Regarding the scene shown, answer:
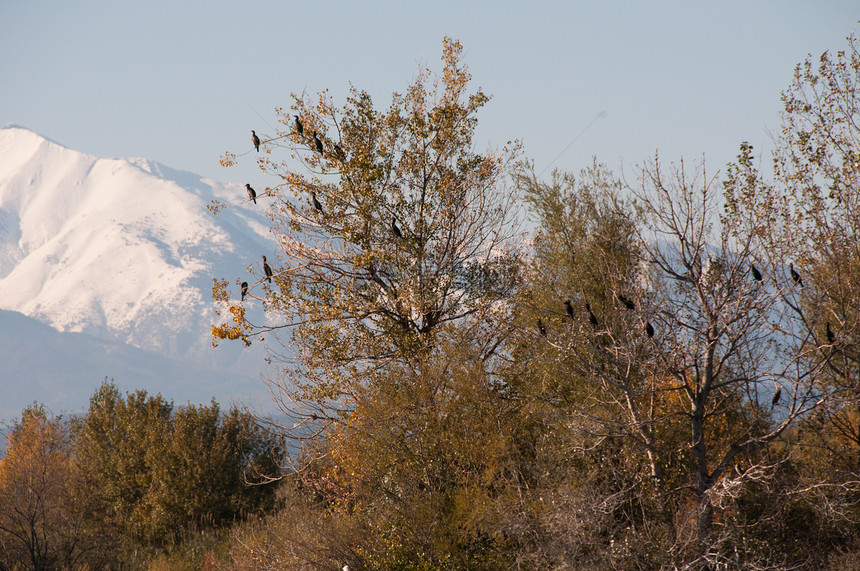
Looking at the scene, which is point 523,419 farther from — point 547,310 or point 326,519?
point 326,519

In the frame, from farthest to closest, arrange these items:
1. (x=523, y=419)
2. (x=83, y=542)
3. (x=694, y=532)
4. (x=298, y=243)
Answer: (x=83, y=542) < (x=298, y=243) < (x=523, y=419) < (x=694, y=532)

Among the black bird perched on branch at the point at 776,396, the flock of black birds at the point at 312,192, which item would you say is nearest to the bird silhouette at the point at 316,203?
the flock of black birds at the point at 312,192

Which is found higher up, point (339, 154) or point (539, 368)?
point (339, 154)

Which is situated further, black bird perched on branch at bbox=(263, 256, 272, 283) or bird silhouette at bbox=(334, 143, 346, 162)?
bird silhouette at bbox=(334, 143, 346, 162)

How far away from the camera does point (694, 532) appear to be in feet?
52.3

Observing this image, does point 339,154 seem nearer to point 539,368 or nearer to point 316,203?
point 316,203

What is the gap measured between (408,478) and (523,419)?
2995 mm

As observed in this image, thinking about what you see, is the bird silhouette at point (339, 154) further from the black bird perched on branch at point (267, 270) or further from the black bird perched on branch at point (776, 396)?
the black bird perched on branch at point (776, 396)

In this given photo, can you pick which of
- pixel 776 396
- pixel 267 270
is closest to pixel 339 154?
pixel 267 270

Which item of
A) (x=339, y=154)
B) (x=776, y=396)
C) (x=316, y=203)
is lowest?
(x=776, y=396)

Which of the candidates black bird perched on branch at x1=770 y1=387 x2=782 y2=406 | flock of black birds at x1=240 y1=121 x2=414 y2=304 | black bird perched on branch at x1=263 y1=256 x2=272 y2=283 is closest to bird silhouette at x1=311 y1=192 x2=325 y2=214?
flock of black birds at x1=240 y1=121 x2=414 y2=304

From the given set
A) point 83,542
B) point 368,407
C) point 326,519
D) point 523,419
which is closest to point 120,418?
point 83,542

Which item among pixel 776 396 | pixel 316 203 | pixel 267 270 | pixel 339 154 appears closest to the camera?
pixel 776 396

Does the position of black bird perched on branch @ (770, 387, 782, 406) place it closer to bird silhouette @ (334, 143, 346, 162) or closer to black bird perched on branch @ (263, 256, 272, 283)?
black bird perched on branch @ (263, 256, 272, 283)
